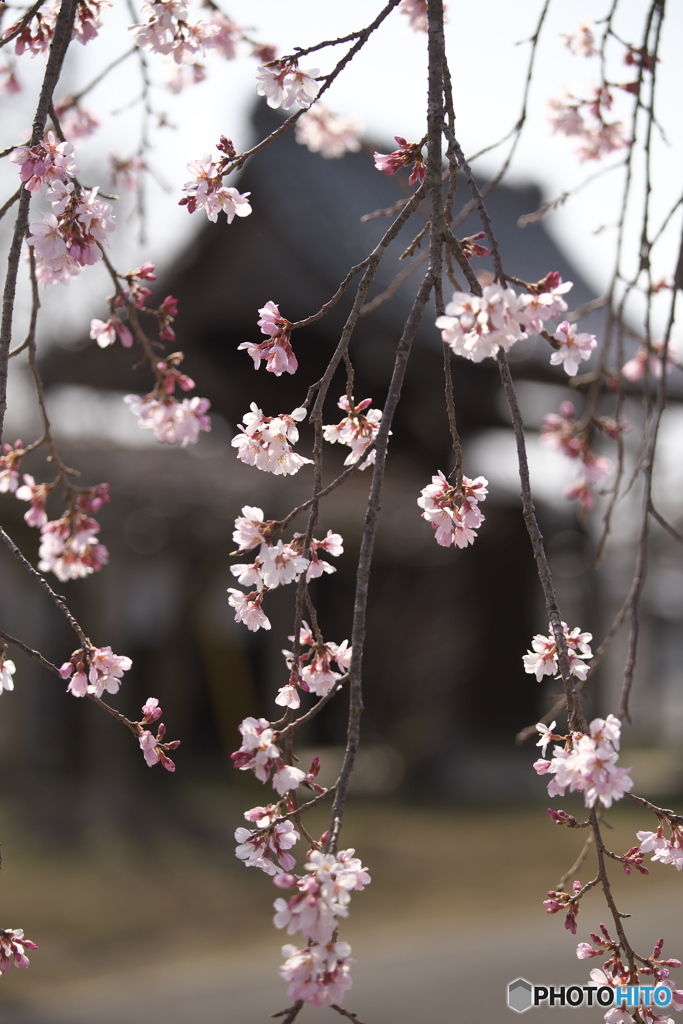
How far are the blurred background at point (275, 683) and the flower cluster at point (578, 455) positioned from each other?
178cm

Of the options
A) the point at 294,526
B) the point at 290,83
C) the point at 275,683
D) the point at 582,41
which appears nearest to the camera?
the point at 290,83

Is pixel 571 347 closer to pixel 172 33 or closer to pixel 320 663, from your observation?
pixel 320 663

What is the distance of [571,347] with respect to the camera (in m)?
0.97

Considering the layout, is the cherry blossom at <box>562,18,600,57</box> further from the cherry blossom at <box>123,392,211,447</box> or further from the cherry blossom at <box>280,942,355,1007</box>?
the cherry blossom at <box>280,942,355,1007</box>

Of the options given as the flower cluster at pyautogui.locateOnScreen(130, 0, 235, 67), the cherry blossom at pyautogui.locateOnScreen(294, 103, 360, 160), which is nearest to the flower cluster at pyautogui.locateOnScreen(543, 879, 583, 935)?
the flower cluster at pyautogui.locateOnScreen(130, 0, 235, 67)

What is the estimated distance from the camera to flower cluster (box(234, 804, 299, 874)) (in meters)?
0.83

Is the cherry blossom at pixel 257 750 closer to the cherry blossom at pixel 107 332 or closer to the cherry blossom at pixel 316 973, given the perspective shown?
the cherry blossom at pixel 316 973

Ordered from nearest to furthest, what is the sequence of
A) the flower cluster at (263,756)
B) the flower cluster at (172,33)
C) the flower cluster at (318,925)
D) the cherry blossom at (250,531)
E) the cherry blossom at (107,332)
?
the flower cluster at (318,925) → the flower cluster at (263,756) → the cherry blossom at (250,531) → the flower cluster at (172,33) → the cherry blossom at (107,332)

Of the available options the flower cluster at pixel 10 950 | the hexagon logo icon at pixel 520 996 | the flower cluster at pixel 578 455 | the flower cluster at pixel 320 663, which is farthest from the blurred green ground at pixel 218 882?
the flower cluster at pixel 320 663

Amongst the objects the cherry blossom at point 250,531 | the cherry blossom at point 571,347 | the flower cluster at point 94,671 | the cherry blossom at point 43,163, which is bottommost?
the flower cluster at point 94,671

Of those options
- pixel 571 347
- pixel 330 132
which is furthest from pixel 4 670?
pixel 330 132

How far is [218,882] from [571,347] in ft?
12.6

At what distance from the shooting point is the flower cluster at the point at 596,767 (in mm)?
764

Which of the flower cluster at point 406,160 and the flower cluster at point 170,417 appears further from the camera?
the flower cluster at point 170,417
